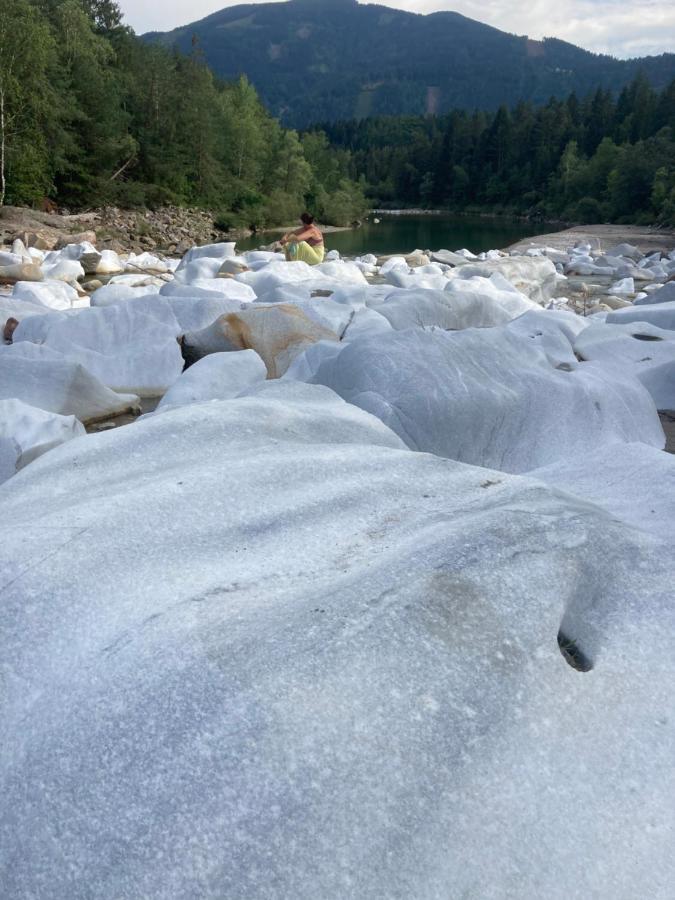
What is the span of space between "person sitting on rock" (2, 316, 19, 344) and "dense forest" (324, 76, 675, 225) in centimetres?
3349

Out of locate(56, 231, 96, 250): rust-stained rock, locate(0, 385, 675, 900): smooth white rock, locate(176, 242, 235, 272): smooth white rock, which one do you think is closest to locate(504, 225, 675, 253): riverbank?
locate(176, 242, 235, 272): smooth white rock

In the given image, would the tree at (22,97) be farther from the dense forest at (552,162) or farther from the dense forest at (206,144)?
the dense forest at (552,162)

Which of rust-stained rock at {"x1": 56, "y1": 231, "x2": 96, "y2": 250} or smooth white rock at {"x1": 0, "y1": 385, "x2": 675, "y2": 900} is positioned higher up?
smooth white rock at {"x1": 0, "y1": 385, "x2": 675, "y2": 900}

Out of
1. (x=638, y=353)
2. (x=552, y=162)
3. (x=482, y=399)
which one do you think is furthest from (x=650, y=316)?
(x=552, y=162)

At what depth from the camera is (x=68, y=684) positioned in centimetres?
124

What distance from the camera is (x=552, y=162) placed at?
57125mm

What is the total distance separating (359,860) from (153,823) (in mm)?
269

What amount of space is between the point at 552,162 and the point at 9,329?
5775cm

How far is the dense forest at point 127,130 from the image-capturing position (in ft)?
79.6

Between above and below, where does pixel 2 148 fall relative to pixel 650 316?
below

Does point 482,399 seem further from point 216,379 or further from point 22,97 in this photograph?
point 22,97

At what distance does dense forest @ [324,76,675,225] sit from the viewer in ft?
136

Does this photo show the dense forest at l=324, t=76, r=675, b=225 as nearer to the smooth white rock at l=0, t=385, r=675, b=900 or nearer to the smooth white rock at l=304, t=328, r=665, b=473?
the smooth white rock at l=304, t=328, r=665, b=473

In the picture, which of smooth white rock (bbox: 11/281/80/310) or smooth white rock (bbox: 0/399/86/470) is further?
smooth white rock (bbox: 11/281/80/310)
